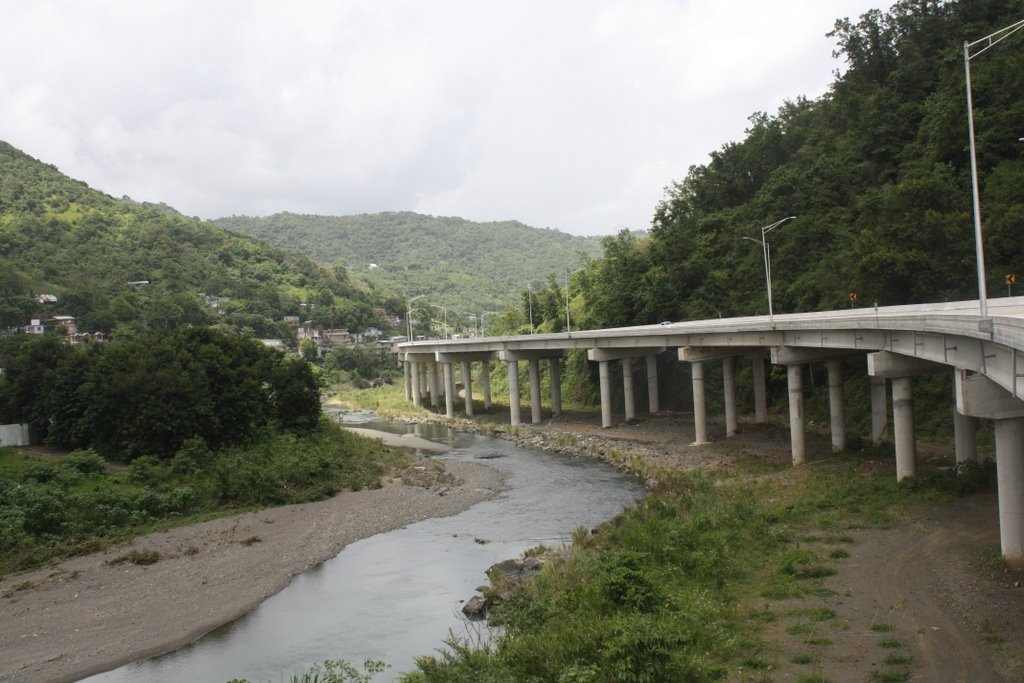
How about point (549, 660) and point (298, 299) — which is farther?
point (298, 299)

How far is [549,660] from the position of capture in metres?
17.1

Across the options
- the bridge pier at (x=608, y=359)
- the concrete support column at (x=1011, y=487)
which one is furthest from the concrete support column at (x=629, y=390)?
the concrete support column at (x=1011, y=487)

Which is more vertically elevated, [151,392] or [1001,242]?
[1001,242]

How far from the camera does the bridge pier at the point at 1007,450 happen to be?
2052 centimetres

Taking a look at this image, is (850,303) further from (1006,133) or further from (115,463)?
(115,463)

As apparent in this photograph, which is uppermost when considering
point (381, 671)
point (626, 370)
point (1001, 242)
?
point (1001, 242)

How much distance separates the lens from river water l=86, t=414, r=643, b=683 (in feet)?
68.8

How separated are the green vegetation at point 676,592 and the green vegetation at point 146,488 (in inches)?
646

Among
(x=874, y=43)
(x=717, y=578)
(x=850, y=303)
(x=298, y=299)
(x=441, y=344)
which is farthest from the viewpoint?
(x=298, y=299)

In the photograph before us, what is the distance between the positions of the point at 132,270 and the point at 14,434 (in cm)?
9504

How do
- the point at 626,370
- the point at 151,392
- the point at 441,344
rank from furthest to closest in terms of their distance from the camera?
the point at 441,344 → the point at 626,370 → the point at 151,392

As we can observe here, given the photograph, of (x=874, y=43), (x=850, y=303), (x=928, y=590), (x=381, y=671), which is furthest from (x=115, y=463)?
(x=874, y=43)

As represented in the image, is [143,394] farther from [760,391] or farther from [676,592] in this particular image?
[760,391]

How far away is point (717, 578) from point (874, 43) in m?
68.7
